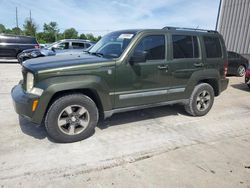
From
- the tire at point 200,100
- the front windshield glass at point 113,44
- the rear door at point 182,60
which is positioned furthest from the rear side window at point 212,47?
the front windshield glass at point 113,44

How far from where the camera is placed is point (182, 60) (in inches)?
190

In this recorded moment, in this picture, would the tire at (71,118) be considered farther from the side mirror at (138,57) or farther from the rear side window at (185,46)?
the rear side window at (185,46)

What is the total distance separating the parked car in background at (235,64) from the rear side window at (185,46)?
7.93 m

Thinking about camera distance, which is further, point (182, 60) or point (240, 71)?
point (240, 71)

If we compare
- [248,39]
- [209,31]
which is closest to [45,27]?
[248,39]

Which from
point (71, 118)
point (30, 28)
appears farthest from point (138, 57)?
point (30, 28)

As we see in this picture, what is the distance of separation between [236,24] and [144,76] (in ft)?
48.7

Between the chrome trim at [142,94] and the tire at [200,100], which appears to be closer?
the chrome trim at [142,94]

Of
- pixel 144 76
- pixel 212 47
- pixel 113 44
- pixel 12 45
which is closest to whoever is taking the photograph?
pixel 144 76

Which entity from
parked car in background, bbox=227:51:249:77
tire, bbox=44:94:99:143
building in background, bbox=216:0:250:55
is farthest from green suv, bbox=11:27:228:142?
building in background, bbox=216:0:250:55

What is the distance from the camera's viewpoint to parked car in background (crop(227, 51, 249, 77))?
12.0m

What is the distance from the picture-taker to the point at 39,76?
135 inches

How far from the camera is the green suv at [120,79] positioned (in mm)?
3562

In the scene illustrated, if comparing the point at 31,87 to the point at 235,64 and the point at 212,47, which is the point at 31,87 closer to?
the point at 212,47
